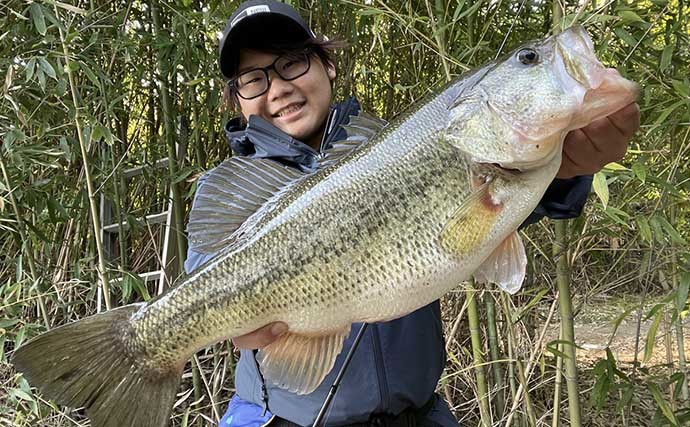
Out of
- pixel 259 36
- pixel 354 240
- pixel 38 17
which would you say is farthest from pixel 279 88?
pixel 38 17

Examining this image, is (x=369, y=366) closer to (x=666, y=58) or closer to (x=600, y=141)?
(x=600, y=141)

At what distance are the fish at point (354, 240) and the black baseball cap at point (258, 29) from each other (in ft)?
1.65

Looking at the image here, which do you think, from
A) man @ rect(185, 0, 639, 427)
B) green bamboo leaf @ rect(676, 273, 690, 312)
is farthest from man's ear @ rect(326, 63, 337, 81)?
green bamboo leaf @ rect(676, 273, 690, 312)

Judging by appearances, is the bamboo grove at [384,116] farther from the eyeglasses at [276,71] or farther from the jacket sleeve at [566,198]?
the eyeglasses at [276,71]

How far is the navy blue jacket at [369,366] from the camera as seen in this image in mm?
1379

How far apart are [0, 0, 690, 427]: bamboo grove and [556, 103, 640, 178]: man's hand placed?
378 mm

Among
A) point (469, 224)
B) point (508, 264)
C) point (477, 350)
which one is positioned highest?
point (469, 224)

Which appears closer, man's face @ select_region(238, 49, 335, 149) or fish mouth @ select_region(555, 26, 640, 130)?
fish mouth @ select_region(555, 26, 640, 130)

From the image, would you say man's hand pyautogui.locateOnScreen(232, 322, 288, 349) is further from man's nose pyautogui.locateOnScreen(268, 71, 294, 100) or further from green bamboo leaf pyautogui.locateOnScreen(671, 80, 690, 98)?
green bamboo leaf pyautogui.locateOnScreen(671, 80, 690, 98)

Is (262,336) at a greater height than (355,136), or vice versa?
(355,136)

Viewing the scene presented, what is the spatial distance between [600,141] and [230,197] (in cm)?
76

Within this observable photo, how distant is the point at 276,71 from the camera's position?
1650 millimetres

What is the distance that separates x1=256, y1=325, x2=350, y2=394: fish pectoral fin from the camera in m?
1.20

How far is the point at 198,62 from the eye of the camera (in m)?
2.55
